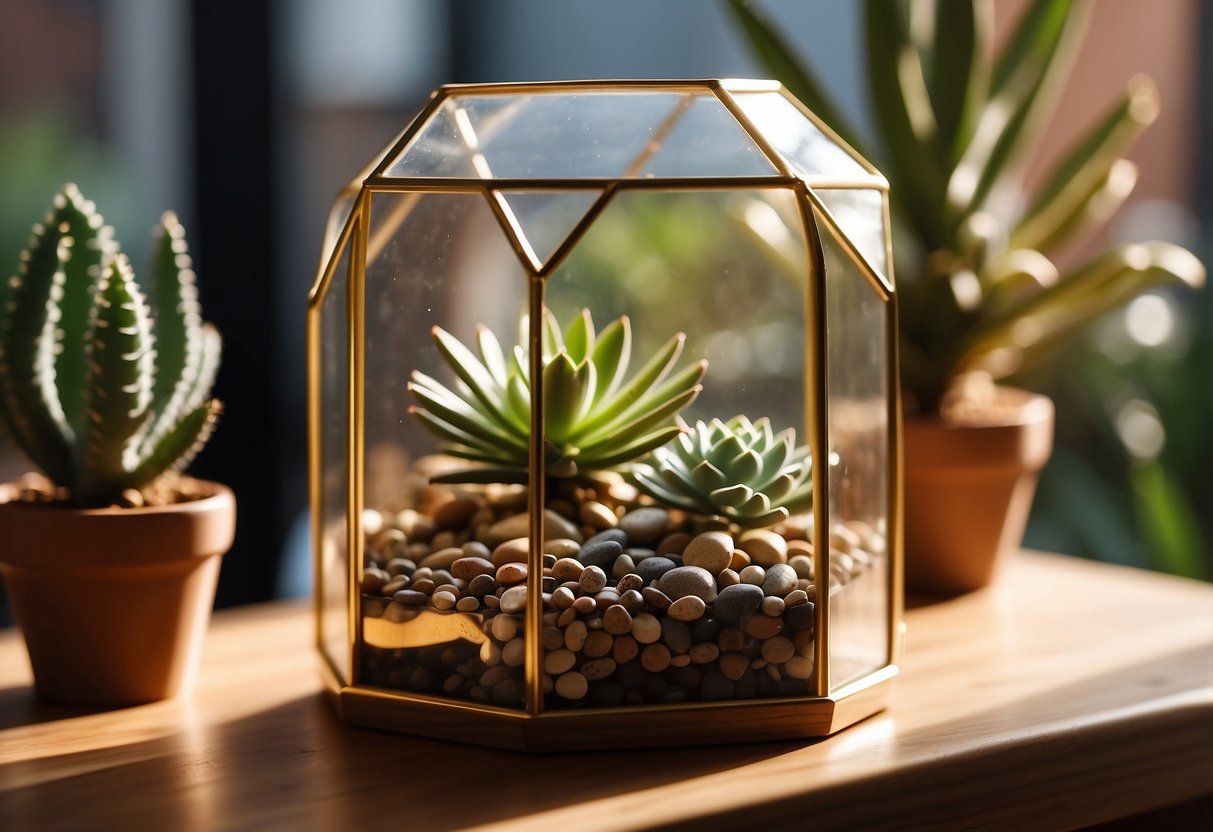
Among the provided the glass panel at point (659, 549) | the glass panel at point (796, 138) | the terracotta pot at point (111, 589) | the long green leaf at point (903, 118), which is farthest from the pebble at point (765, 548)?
the long green leaf at point (903, 118)

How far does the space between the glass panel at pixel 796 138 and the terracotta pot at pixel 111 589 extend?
0.39m

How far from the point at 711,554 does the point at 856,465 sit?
0.12m

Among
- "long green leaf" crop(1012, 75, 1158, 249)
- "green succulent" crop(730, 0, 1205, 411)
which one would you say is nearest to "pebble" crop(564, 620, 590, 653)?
"green succulent" crop(730, 0, 1205, 411)

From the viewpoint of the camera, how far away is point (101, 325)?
70 cm

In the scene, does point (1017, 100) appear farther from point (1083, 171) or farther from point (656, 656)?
point (656, 656)

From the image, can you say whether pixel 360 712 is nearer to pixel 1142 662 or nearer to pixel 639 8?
pixel 1142 662

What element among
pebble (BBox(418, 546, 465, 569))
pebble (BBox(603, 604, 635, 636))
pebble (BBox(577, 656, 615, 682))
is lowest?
pebble (BBox(577, 656, 615, 682))

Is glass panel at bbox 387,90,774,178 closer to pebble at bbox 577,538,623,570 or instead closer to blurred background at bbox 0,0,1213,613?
pebble at bbox 577,538,623,570

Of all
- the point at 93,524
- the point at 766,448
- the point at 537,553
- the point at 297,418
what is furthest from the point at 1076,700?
the point at 297,418

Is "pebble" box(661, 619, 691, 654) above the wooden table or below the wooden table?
above

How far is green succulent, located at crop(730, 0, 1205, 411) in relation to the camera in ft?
3.34

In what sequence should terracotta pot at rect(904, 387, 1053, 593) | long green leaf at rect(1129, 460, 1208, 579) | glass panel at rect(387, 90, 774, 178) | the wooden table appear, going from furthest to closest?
long green leaf at rect(1129, 460, 1208, 579) < terracotta pot at rect(904, 387, 1053, 593) < glass panel at rect(387, 90, 774, 178) < the wooden table

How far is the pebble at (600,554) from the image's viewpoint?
2.25 ft

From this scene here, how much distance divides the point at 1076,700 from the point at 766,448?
0.25m
